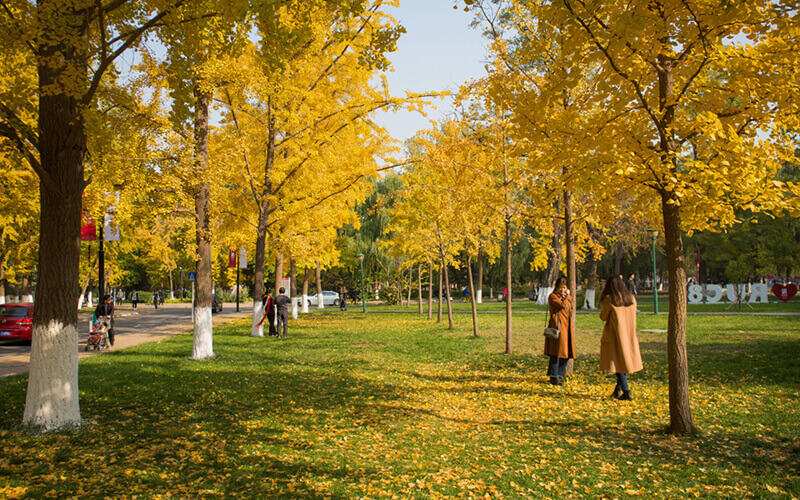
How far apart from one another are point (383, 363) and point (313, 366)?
1514 mm

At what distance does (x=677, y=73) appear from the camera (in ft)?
19.6

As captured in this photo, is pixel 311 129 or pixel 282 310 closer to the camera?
pixel 311 129

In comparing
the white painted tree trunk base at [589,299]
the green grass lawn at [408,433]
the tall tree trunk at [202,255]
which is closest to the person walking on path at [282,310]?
the tall tree trunk at [202,255]

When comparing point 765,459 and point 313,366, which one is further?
point 313,366

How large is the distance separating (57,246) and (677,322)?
6.88 m

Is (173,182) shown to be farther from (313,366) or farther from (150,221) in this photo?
(313,366)

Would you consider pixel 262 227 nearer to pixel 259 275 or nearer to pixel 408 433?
pixel 259 275

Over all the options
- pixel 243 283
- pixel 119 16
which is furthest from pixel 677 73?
pixel 243 283

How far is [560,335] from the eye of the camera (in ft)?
29.7

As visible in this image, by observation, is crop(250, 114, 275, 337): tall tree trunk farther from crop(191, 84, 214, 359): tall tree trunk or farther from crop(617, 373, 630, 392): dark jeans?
crop(617, 373, 630, 392): dark jeans

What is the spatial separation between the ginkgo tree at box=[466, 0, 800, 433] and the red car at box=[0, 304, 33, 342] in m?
17.6

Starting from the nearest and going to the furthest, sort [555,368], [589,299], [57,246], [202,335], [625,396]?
[57,246] → [625,396] → [555,368] → [202,335] → [589,299]

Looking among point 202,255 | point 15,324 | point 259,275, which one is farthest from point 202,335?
point 15,324

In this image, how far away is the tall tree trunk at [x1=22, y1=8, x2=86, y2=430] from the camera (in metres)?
6.24
